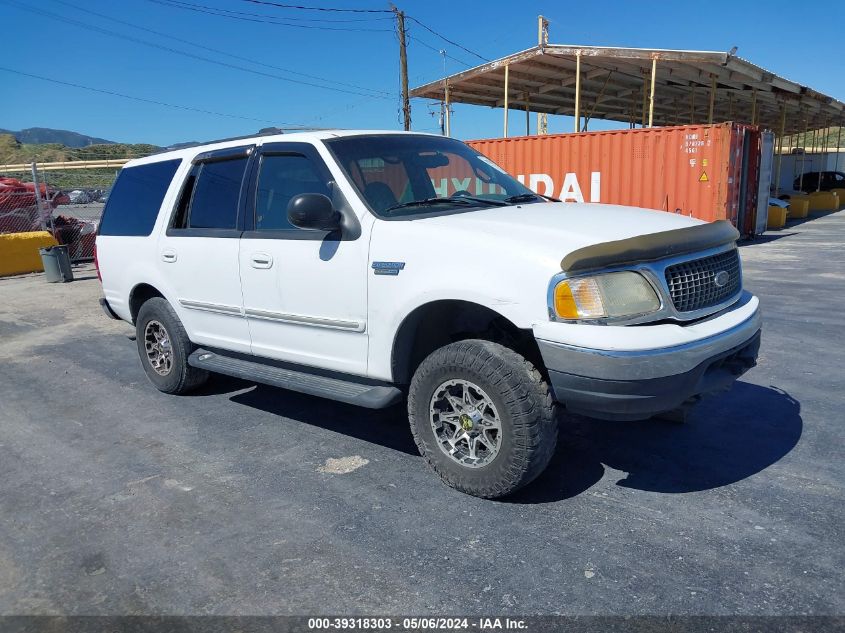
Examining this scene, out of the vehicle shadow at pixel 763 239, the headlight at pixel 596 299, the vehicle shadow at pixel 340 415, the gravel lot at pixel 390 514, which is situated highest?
the headlight at pixel 596 299

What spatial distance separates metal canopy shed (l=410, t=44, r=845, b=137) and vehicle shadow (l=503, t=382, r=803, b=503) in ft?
44.6

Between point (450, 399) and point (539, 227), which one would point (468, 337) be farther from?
point (539, 227)

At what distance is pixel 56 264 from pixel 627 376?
1285 centimetres

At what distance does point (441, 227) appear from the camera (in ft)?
11.0

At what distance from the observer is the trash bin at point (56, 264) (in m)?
12.7

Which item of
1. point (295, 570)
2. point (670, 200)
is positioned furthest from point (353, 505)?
point (670, 200)

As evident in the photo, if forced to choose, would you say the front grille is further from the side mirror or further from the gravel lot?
the side mirror

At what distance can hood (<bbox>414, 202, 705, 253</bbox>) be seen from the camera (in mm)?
3109

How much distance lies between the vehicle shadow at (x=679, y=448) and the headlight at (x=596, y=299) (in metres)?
1.06

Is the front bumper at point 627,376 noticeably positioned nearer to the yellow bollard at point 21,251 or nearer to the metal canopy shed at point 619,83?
the yellow bollard at point 21,251

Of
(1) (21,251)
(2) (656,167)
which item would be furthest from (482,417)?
(1) (21,251)

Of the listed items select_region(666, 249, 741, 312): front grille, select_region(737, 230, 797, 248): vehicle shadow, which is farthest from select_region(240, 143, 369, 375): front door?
select_region(737, 230, 797, 248): vehicle shadow

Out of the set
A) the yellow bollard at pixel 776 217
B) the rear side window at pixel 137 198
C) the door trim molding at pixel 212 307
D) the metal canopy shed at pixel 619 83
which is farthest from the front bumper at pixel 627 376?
the yellow bollard at pixel 776 217

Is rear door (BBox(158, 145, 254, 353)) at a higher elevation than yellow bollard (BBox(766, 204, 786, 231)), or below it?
higher
